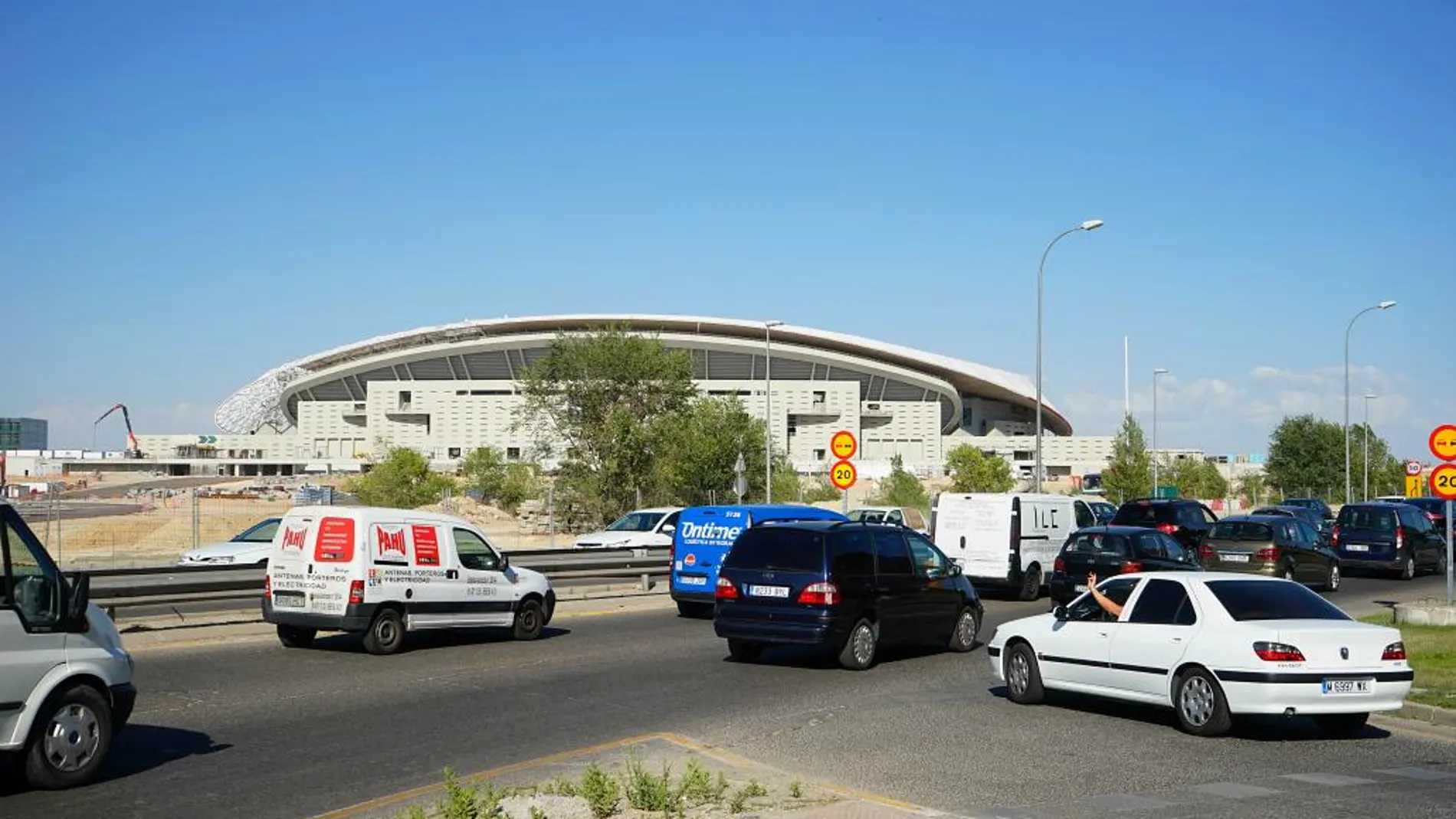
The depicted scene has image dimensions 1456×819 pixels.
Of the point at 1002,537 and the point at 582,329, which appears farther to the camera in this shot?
the point at 582,329

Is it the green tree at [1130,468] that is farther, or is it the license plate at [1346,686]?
the green tree at [1130,468]

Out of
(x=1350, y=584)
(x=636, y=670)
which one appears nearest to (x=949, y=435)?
(x=1350, y=584)

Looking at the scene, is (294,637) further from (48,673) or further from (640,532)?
(640,532)

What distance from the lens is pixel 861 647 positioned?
1702cm

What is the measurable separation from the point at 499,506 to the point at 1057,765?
200 ft

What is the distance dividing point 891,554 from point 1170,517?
707 inches

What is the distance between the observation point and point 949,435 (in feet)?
466

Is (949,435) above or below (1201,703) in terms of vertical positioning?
above

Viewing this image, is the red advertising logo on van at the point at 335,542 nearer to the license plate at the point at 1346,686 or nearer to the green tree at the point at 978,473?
the license plate at the point at 1346,686

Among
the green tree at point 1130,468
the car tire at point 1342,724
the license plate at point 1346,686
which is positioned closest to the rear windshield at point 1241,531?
the car tire at point 1342,724

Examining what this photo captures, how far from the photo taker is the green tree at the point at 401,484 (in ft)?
215

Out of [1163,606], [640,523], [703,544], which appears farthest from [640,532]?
[1163,606]

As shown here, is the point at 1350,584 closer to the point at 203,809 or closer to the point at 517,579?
the point at 517,579

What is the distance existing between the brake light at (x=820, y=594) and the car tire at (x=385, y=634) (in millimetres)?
5448
